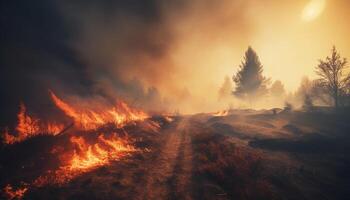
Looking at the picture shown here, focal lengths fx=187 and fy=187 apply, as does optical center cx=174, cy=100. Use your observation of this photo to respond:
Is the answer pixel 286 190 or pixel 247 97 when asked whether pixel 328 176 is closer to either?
pixel 286 190

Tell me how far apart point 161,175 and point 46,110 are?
12.3 metres

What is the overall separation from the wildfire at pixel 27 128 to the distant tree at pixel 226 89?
233 feet

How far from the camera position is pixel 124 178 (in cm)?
851

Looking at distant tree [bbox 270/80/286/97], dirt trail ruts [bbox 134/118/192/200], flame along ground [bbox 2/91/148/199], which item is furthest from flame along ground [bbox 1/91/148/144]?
distant tree [bbox 270/80/286/97]

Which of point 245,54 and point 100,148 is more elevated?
point 245,54

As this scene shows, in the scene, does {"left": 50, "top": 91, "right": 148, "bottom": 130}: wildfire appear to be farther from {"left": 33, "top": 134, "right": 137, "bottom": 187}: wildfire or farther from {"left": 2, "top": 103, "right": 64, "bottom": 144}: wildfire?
{"left": 33, "top": 134, "right": 137, "bottom": 187}: wildfire

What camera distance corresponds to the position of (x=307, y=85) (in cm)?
5994

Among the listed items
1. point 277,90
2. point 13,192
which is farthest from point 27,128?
point 277,90

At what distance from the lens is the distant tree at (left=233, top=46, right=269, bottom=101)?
46219mm

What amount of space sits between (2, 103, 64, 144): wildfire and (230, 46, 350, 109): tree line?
3474cm

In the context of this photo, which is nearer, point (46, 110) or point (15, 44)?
point (46, 110)

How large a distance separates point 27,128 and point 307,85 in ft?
233

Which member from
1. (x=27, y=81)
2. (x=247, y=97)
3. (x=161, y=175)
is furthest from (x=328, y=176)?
(x=247, y=97)

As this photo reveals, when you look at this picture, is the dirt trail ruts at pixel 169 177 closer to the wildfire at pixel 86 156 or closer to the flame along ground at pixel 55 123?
the wildfire at pixel 86 156
